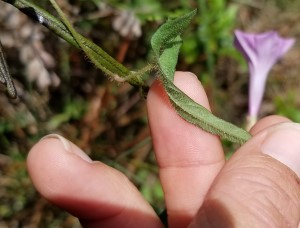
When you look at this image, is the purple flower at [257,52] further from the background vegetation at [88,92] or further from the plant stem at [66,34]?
the plant stem at [66,34]

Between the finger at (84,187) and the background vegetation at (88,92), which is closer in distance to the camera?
the finger at (84,187)

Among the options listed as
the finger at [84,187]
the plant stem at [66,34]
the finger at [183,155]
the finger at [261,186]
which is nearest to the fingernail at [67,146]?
the finger at [84,187]

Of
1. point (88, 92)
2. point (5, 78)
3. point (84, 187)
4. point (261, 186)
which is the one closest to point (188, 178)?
point (84, 187)

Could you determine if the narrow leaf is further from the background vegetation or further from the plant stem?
the background vegetation

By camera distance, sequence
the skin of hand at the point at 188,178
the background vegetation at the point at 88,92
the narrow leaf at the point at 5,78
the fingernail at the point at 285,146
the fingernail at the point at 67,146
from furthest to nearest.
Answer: the background vegetation at the point at 88,92 < the fingernail at the point at 67,146 < the fingernail at the point at 285,146 < the skin of hand at the point at 188,178 < the narrow leaf at the point at 5,78

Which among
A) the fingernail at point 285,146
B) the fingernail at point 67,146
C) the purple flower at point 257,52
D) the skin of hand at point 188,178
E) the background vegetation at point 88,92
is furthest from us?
the background vegetation at point 88,92

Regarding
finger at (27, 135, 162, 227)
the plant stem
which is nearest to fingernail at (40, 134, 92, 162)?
finger at (27, 135, 162, 227)

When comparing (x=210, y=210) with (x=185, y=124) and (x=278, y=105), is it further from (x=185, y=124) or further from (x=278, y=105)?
(x=278, y=105)
